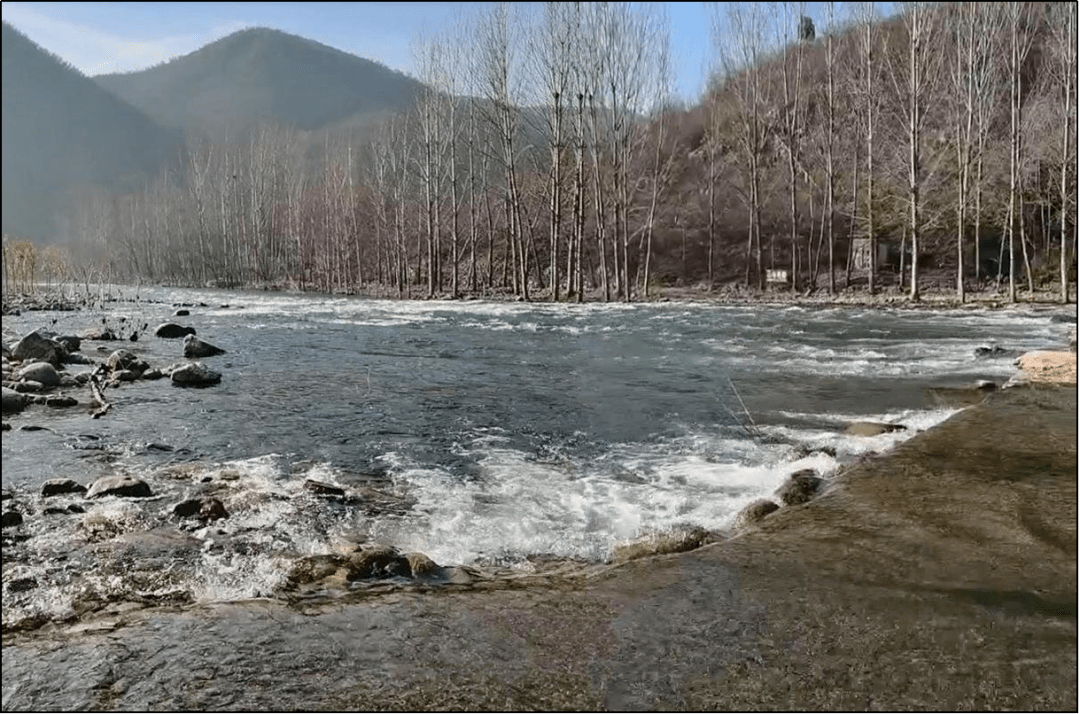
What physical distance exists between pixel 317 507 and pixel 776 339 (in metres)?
13.3

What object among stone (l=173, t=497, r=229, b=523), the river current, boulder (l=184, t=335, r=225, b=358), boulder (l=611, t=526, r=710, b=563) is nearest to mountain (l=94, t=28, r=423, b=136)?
boulder (l=184, t=335, r=225, b=358)

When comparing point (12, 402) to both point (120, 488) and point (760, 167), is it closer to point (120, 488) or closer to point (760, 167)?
point (120, 488)

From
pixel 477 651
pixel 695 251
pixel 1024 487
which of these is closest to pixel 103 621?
pixel 477 651

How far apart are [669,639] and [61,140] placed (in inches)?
6306

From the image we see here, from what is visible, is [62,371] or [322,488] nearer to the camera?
[322,488]

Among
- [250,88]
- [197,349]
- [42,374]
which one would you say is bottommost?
[42,374]

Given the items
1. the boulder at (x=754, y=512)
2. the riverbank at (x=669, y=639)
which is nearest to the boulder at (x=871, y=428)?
the boulder at (x=754, y=512)

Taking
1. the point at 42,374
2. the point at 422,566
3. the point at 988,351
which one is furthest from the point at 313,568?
the point at 988,351

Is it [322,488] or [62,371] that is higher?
[62,371]

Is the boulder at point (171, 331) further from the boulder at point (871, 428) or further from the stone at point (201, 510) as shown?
the boulder at point (871, 428)

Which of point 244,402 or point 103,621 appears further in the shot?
point 244,402

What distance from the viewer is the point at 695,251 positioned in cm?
4600

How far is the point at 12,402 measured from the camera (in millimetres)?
8609

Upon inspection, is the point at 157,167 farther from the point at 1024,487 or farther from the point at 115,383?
the point at 1024,487
